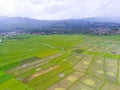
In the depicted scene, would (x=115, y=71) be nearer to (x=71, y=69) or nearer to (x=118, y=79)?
(x=118, y=79)

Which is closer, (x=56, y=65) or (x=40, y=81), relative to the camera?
(x=40, y=81)

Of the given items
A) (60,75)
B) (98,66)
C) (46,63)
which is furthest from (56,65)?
(98,66)

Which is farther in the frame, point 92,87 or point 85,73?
point 85,73

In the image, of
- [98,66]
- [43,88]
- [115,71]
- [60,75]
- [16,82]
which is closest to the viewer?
[43,88]

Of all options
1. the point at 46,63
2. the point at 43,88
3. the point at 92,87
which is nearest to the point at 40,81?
the point at 43,88

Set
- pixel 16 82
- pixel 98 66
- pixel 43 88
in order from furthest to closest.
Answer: pixel 98 66, pixel 16 82, pixel 43 88

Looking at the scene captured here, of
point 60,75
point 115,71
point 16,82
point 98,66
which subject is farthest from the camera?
point 98,66

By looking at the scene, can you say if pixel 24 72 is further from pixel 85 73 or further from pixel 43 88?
pixel 85 73

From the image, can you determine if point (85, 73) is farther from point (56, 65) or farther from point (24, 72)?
point (24, 72)

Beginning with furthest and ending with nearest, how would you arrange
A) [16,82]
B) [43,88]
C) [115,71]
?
[115,71] → [16,82] → [43,88]
